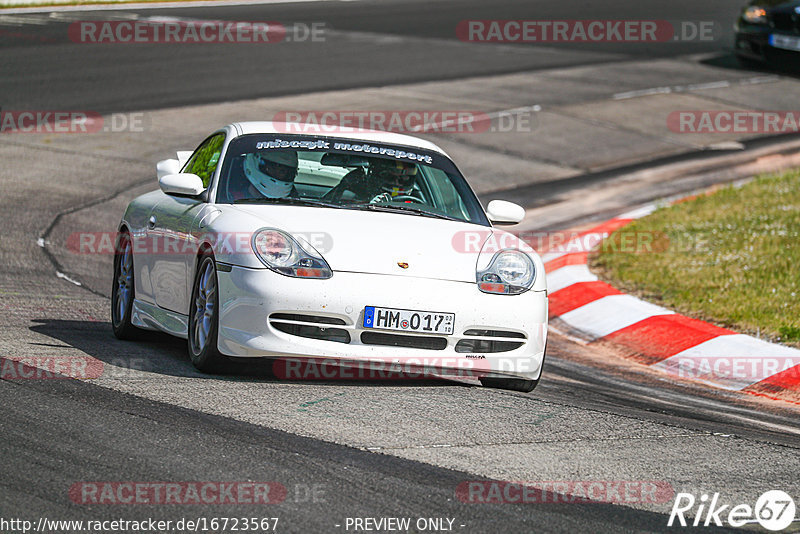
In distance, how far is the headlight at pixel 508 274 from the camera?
6.38 m

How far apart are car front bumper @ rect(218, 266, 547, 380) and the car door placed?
67cm

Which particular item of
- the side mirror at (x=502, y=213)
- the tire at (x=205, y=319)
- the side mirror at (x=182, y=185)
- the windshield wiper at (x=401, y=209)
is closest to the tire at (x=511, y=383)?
the windshield wiper at (x=401, y=209)

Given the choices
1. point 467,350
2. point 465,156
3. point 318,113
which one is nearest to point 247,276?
point 467,350

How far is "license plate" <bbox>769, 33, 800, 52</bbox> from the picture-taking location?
69.3 ft

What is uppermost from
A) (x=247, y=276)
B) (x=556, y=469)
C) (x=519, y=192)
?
(x=247, y=276)

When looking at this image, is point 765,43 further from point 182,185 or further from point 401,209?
point 182,185

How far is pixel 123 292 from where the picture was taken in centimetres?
772

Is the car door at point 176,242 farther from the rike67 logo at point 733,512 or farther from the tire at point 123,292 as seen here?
the rike67 logo at point 733,512

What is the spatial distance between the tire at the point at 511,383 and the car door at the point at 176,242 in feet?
5.49

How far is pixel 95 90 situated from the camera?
722 inches

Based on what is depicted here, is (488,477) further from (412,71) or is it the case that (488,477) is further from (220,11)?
(220,11)

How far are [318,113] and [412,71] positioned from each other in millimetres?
4689

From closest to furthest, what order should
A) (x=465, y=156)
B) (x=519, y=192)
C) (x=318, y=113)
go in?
(x=519, y=192)
(x=465, y=156)
(x=318, y=113)

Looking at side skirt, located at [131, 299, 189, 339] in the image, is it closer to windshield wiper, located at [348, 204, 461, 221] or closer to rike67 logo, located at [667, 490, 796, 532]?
windshield wiper, located at [348, 204, 461, 221]
